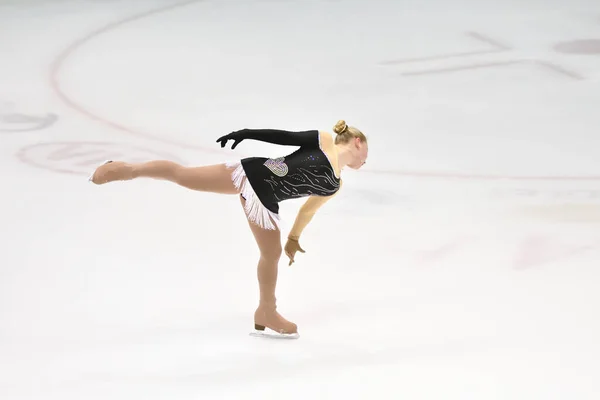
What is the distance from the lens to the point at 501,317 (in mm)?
3777

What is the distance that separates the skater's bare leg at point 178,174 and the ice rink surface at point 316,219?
1.84ft

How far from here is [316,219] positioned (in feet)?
15.3

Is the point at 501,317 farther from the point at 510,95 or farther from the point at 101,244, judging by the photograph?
the point at 510,95

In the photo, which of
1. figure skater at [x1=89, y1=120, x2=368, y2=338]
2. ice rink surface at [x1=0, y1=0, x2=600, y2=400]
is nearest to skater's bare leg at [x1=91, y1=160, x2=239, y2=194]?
figure skater at [x1=89, y1=120, x2=368, y2=338]

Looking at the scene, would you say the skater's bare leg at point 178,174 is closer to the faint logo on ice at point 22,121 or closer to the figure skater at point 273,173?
the figure skater at point 273,173

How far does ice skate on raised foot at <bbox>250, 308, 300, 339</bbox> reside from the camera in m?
3.56

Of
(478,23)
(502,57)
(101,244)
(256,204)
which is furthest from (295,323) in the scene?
(478,23)

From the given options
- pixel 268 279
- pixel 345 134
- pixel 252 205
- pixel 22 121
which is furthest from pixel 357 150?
pixel 22 121

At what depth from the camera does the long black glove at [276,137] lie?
128 inches

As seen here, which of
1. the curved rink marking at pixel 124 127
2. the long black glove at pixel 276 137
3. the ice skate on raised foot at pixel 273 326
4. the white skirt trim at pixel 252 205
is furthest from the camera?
the curved rink marking at pixel 124 127

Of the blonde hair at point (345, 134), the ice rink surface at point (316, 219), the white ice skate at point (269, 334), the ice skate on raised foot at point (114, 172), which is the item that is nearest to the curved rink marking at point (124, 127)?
the ice rink surface at point (316, 219)

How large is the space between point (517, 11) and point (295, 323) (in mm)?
5710

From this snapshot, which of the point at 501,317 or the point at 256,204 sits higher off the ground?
the point at 256,204

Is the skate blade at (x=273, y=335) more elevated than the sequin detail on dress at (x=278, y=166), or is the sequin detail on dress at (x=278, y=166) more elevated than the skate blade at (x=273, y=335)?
the sequin detail on dress at (x=278, y=166)
